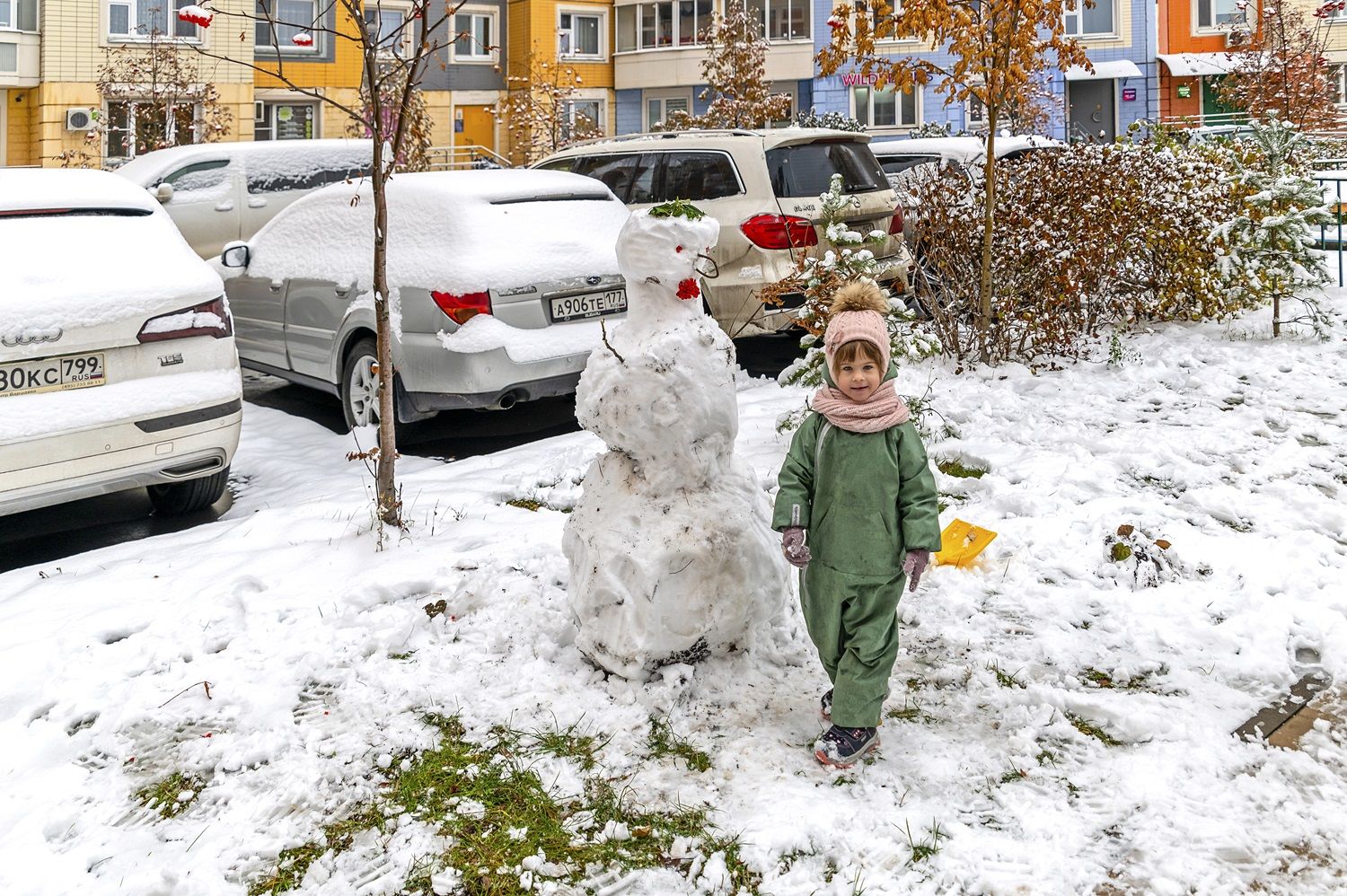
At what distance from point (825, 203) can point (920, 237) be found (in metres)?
2.08

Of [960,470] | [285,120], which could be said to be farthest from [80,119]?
[960,470]

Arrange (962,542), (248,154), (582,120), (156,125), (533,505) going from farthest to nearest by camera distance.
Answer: (582,120) < (156,125) < (248,154) < (533,505) < (962,542)

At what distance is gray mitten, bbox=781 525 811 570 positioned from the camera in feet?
10.2

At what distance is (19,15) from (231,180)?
59.8ft

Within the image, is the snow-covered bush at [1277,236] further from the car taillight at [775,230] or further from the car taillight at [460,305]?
the car taillight at [460,305]

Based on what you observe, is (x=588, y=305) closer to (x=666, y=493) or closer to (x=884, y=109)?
(x=666, y=493)

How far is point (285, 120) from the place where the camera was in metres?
32.0

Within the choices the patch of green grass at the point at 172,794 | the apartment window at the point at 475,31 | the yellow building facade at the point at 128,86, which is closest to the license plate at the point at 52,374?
the patch of green grass at the point at 172,794

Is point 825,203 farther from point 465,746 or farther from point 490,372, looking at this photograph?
point 465,746

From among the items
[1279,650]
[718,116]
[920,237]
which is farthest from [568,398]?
[718,116]

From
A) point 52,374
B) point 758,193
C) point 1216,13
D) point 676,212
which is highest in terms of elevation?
point 1216,13

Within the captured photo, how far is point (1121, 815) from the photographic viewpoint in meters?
2.84

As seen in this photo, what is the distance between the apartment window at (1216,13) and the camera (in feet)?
113

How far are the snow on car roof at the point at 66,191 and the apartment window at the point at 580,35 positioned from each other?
107ft
